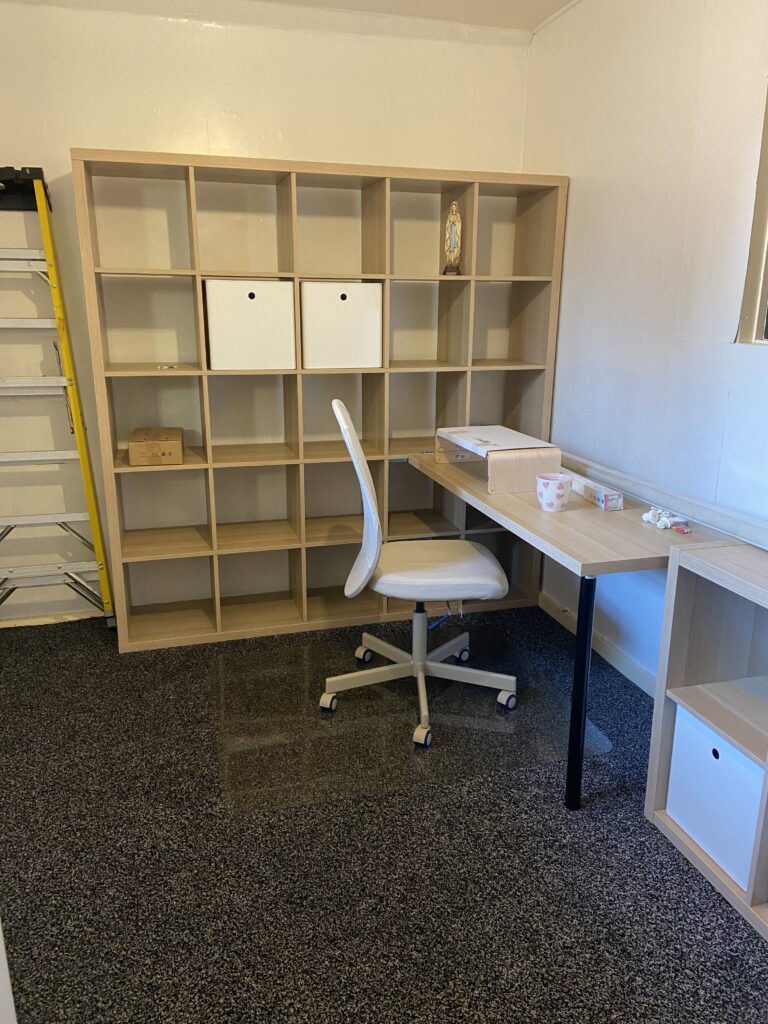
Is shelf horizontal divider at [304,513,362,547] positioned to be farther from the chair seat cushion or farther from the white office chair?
the chair seat cushion

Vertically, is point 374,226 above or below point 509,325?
above

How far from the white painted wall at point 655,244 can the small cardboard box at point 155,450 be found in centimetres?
161

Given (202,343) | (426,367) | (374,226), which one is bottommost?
(426,367)

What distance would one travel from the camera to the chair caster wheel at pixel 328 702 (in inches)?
101

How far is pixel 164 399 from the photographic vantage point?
3225 millimetres

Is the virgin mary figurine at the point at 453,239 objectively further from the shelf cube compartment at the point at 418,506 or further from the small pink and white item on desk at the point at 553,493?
the small pink and white item on desk at the point at 553,493

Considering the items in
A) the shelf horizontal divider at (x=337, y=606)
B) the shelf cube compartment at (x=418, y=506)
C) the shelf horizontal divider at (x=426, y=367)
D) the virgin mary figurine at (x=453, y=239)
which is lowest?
the shelf horizontal divider at (x=337, y=606)

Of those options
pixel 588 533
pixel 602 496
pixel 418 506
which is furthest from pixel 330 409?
pixel 588 533

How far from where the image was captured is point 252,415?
10.9 ft

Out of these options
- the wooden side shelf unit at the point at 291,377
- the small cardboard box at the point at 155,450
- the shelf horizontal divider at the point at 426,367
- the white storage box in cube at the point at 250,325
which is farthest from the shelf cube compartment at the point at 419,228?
the small cardboard box at the point at 155,450

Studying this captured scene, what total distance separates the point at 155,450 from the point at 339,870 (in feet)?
5.65

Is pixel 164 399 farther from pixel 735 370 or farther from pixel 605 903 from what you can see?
pixel 605 903

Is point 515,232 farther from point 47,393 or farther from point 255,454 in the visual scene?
point 47,393

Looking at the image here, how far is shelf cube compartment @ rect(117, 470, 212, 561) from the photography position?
3219mm
